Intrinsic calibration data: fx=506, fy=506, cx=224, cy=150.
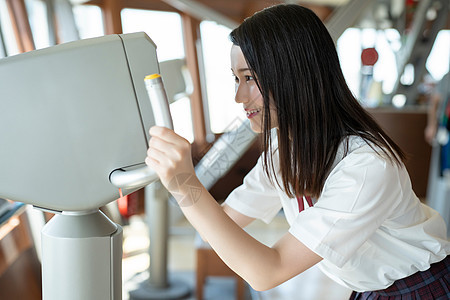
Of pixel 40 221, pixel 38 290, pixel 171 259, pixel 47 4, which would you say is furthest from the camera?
pixel 171 259

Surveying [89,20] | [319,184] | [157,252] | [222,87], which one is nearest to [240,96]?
[319,184]

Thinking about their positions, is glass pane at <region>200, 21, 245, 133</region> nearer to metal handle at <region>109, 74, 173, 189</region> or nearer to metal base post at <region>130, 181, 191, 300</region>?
metal handle at <region>109, 74, 173, 189</region>

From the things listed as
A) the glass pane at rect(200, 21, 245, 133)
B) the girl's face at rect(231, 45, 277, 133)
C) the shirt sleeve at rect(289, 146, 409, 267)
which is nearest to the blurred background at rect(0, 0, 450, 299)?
the glass pane at rect(200, 21, 245, 133)

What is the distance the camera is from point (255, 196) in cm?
111

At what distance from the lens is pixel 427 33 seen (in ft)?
17.7

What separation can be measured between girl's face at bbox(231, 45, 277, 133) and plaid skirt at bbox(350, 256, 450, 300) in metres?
0.43

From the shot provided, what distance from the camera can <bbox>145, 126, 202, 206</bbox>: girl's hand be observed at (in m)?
0.60

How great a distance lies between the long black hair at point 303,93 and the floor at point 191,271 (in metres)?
0.68

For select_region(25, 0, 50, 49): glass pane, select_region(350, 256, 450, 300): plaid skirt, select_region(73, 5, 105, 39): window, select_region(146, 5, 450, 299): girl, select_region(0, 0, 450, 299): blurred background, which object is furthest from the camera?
select_region(73, 5, 105, 39): window

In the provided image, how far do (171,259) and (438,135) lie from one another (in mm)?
2119

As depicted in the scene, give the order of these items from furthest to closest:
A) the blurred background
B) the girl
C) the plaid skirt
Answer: the blurred background
the plaid skirt
the girl

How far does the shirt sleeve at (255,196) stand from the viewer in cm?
110

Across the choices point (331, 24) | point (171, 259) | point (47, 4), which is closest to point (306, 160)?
point (331, 24)

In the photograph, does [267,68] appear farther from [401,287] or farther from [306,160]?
[401,287]
